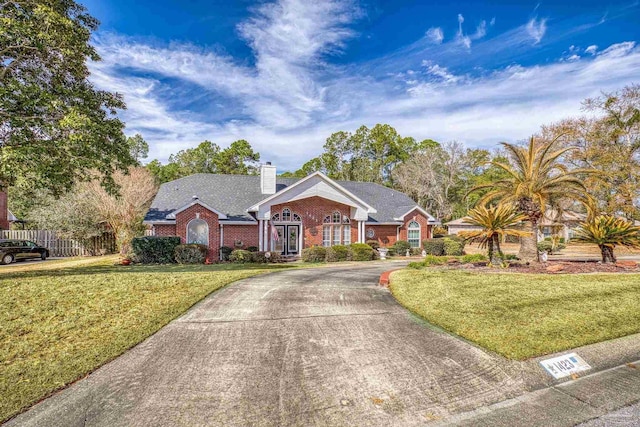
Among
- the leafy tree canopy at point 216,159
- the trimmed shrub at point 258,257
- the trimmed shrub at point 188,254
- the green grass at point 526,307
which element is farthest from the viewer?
the leafy tree canopy at point 216,159

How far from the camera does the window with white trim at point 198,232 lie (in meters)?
20.2

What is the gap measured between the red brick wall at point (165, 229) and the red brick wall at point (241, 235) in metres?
2.85

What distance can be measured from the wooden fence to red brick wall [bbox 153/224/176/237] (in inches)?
348

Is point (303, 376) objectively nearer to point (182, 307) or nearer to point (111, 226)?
point (182, 307)

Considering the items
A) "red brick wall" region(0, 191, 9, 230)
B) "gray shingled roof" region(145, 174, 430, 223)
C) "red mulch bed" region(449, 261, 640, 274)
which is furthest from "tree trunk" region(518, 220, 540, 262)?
"red brick wall" region(0, 191, 9, 230)

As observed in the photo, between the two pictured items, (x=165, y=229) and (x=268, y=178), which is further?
(x=268, y=178)

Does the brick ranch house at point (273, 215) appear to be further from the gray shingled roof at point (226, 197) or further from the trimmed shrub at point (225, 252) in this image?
the trimmed shrub at point (225, 252)

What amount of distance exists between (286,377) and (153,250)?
15.5 m

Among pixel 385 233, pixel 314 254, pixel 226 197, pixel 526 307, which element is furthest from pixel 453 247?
pixel 526 307

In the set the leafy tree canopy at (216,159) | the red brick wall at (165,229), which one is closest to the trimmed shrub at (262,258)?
the red brick wall at (165,229)

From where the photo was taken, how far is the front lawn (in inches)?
169

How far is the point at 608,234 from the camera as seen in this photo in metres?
12.4

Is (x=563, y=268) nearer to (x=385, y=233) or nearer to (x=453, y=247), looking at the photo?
(x=453, y=247)

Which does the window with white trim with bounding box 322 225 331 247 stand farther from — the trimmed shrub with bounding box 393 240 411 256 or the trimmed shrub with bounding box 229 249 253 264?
the trimmed shrub with bounding box 229 249 253 264
